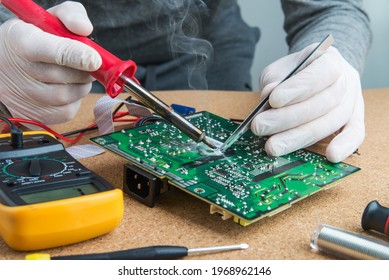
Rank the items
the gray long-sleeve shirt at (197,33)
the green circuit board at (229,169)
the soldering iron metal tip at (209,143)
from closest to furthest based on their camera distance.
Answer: the green circuit board at (229,169)
the soldering iron metal tip at (209,143)
the gray long-sleeve shirt at (197,33)

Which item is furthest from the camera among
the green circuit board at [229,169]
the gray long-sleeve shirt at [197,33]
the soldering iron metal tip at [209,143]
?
the gray long-sleeve shirt at [197,33]

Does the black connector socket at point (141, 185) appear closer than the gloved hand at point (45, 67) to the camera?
Yes

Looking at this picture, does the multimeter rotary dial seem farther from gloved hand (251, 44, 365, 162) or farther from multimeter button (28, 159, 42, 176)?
gloved hand (251, 44, 365, 162)

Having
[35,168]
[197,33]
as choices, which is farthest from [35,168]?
[197,33]

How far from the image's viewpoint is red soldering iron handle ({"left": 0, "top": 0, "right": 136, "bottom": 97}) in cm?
87

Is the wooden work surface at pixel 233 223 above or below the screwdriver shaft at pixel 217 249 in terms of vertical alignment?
below

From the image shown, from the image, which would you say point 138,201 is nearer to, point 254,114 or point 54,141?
point 54,141

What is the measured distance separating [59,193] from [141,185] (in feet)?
0.54

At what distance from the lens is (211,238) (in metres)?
0.70

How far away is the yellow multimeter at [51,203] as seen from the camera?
606mm

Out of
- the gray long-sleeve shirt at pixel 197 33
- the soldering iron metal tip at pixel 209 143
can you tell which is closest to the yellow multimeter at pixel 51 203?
the soldering iron metal tip at pixel 209 143

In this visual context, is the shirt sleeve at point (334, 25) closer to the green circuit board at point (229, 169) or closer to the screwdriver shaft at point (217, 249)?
the green circuit board at point (229, 169)

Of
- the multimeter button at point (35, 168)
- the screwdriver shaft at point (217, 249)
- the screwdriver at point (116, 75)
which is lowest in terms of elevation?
the screwdriver shaft at point (217, 249)
